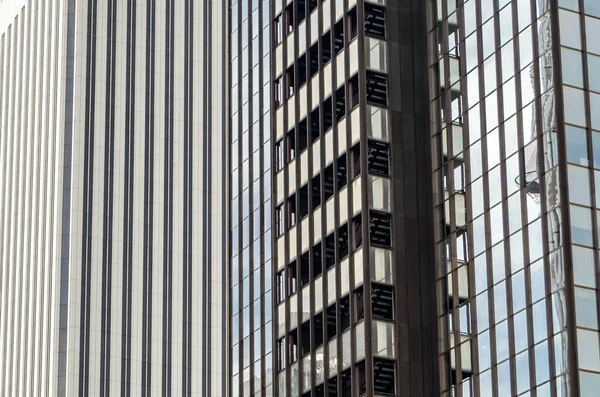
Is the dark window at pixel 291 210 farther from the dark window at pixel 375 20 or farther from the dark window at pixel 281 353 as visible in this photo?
the dark window at pixel 375 20

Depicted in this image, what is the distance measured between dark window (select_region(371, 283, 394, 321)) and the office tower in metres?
74.5

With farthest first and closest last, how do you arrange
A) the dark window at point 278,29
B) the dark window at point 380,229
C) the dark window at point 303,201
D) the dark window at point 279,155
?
the dark window at point 278,29 → the dark window at point 279,155 → the dark window at point 303,201 → the dark window at point 380,229

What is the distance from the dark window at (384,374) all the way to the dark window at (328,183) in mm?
12682

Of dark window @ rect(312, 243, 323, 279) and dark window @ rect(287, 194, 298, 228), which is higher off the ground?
dark window @ rect(287, 194, 298, 228)

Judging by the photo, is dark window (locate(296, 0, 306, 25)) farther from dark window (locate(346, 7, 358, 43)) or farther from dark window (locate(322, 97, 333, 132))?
dark window (locate(322, 97, 333, 132))

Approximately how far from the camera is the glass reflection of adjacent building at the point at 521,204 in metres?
71.4

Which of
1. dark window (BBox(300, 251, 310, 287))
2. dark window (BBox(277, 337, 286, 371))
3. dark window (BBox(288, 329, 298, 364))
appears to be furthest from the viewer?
dark window (BBox(277, 337, 286, 371))

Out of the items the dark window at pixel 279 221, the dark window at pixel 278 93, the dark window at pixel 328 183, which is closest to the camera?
the dark window at pixel 328 183

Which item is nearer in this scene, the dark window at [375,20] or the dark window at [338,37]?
the dark window at [375,20]

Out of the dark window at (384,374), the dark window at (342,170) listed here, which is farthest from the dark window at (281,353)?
the dark window at (384,374)

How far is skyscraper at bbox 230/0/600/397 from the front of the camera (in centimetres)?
7319

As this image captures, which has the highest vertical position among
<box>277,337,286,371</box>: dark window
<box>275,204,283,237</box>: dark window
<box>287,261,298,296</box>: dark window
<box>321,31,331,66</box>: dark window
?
<box>321,31,331,66</box>: dark window

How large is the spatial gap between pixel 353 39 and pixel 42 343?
79011 millimetres

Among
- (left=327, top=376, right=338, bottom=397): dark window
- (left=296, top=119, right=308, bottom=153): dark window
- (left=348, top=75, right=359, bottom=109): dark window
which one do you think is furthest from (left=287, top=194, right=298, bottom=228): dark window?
(left=327, top=376, right=338, bottom=397): dark window
